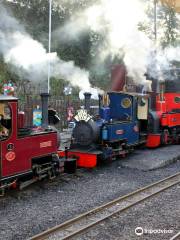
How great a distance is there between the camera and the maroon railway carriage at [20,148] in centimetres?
749

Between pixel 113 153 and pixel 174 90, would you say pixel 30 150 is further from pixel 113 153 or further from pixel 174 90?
pixel 174 90

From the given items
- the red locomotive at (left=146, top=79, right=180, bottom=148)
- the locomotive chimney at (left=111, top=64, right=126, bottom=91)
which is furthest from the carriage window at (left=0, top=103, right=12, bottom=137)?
the locomotive chimney at (left=111, top=64, right=126, bottom=91)

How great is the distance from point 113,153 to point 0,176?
17.0 ft

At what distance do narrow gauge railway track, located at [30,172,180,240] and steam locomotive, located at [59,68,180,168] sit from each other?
2.42 meters

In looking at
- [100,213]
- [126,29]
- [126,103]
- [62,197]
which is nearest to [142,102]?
[126,103]

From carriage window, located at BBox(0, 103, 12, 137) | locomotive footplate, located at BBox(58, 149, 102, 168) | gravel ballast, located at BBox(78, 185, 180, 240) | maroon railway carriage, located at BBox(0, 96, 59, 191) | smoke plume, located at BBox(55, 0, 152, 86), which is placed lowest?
gravel ballast, located at BBox(78, 185, 180, 240)

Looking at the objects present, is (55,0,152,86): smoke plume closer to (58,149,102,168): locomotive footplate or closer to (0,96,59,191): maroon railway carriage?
(58,149,102,168): locomotive footplate

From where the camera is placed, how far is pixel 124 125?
12352mm

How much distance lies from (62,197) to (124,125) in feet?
15.1

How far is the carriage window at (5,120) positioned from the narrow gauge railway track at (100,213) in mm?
2228

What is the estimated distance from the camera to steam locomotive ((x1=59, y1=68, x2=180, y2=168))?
37.6 feet

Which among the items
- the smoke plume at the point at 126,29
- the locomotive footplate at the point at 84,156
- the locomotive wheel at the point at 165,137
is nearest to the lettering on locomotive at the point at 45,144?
the locomotive footplate at the point at 84,156

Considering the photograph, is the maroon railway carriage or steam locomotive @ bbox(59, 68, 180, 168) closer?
the maroon railway carriage

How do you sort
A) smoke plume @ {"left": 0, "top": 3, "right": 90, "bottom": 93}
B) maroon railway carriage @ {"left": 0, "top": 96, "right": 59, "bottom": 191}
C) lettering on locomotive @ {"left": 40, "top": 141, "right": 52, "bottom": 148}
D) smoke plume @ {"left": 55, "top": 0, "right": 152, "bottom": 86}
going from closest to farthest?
maroon railway carriage @ {"left": 0, "top": 96, "right": 59, "bottom": 191} → lettering on locomotive @ {"left": 40, "top": 141, "right": 52, "bottom": 148} → smoke plume @ {"left": 0, "top": 3, "right": 90, "bottom": 93} → smoke plume @ {"left": 55, "top": 0, "right": 152, "bottom": 86}
